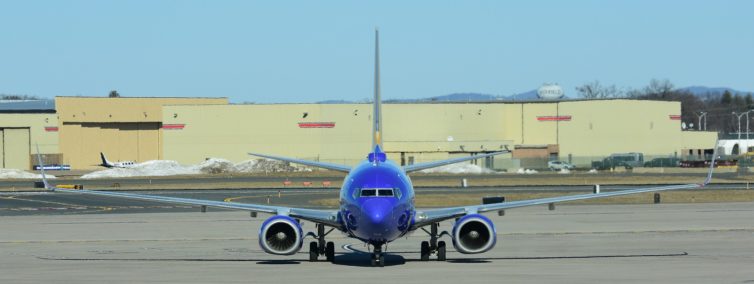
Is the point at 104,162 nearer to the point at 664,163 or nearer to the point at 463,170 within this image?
the point at 463,170

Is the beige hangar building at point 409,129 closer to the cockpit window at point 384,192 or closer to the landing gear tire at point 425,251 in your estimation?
A: the landing gear tire at point 425,251

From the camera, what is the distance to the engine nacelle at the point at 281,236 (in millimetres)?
33562

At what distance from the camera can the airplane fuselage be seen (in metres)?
31.9

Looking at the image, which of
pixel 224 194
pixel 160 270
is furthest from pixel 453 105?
pixel 160 270

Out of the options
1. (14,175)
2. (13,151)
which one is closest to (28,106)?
(13,151)

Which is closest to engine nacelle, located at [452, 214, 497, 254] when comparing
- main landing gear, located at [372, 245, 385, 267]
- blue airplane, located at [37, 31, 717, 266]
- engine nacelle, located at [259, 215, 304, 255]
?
blue airplane, located at [37, 31, 717, 266]

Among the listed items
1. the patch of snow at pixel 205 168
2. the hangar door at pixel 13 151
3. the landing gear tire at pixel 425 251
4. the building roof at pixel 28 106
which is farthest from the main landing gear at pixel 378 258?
the building roof at pixel 28 106

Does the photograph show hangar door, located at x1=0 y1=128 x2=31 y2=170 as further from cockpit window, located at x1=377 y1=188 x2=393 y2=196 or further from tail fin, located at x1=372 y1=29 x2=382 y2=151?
cockpit window, located at x1=377 y1=188 x2=393 y2=196

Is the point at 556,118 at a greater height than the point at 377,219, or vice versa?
the point at 556,118

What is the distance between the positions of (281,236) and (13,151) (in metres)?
138

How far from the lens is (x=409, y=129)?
148375 millimetres

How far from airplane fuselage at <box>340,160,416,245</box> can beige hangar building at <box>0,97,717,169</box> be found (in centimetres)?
10837

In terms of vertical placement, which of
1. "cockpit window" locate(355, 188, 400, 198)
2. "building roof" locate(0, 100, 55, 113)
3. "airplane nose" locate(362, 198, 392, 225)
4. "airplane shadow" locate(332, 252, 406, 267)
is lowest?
"airplane shadow" locate(332, 252, 406, 267)

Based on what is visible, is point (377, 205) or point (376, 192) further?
point (376, 192)
